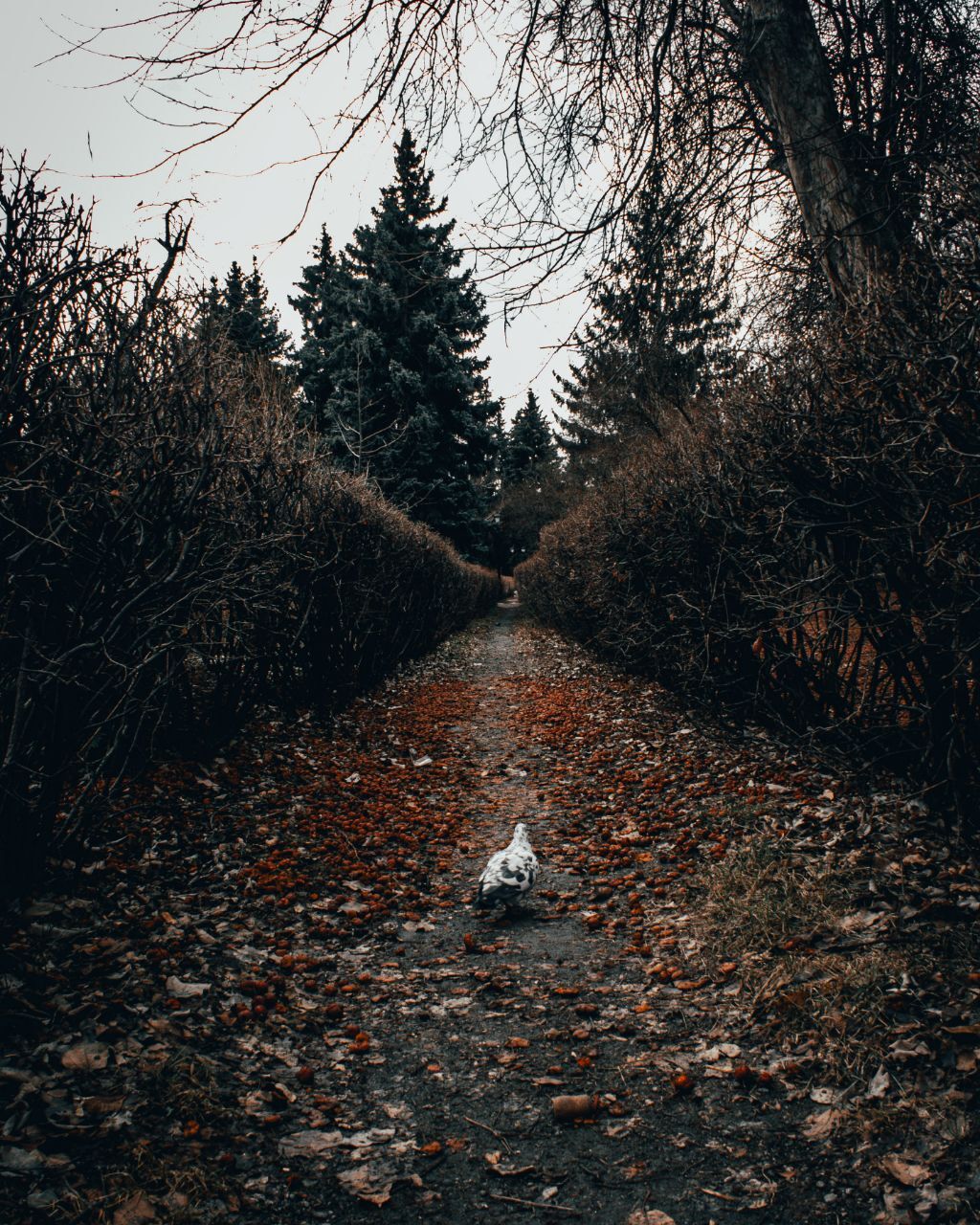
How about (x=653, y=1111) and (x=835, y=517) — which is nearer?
(x=653, y=1111)

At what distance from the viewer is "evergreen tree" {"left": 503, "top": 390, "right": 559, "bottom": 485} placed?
53906mm

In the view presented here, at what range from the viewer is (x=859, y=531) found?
3525mm

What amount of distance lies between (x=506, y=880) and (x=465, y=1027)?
99cm

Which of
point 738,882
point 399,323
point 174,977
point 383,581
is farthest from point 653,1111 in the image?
point 399,323

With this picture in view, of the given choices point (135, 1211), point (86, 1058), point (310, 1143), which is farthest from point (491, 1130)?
point (86, 1058)

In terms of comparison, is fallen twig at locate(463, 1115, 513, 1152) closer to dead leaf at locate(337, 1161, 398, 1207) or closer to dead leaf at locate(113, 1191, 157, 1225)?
dead leaf at locate(337, 1161, 398, 1207)

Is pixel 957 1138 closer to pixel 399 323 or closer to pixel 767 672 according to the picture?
pixel 767 672

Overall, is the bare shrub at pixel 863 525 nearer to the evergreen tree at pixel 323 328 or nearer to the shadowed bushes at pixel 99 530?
the shadowed bushes at pixel 99 530

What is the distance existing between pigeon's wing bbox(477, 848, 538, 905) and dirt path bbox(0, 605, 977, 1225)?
20cm

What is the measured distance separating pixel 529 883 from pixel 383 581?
6616 millimetres

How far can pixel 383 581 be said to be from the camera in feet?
33.0

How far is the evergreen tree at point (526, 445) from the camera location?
53.9 metres

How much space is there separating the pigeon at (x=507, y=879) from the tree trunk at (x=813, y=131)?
4.84 metres

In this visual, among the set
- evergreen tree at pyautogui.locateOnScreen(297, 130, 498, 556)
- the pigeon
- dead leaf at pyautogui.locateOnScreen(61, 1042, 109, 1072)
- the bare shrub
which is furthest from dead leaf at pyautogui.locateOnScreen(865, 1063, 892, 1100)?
evergreen tree at pyautogui.locateOnScreen(297, 130, 498, 556)
